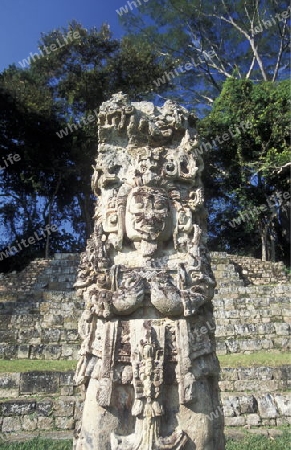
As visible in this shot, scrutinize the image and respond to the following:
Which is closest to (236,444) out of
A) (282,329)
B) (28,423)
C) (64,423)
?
(64,423)

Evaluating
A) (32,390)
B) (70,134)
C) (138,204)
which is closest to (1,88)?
(70,134)

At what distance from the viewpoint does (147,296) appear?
3303 mm

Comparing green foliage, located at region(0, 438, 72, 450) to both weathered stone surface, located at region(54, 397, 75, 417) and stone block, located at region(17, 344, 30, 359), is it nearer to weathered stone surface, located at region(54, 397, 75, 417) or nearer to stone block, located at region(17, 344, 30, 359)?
weathered stone surface, located at region(54, 397, 75, 417)

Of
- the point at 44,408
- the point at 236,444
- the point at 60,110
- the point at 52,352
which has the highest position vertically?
the point at 60,110

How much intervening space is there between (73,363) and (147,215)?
3.86 meters

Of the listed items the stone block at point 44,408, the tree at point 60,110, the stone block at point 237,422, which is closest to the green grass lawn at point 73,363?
the stone block at point 44,408

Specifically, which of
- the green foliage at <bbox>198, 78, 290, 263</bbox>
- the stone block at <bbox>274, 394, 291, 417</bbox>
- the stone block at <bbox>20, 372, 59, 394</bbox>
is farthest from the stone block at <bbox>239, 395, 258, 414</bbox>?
the green foliage at <bbox>198, 78, 290, 263</bbox>

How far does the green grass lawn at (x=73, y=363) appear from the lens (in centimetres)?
623

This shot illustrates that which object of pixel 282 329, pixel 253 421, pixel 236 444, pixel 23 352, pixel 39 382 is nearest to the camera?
pixel 236 444

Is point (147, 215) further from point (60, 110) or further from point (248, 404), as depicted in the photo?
point (60, 110)

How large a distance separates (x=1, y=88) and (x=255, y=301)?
15.4m

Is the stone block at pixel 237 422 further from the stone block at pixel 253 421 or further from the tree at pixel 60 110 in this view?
the tree at pixel 60 110

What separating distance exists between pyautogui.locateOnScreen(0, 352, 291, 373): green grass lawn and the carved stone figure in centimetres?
311

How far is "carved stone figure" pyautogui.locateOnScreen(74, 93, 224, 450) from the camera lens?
3076 millimetres
